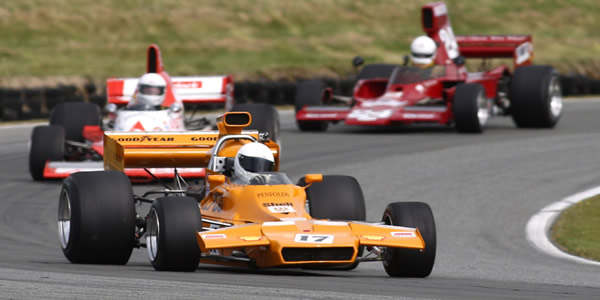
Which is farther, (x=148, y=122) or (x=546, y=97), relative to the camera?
(x=546, y=97)

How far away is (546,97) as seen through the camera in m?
23.0

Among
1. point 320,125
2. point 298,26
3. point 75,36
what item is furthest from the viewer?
point 298,26

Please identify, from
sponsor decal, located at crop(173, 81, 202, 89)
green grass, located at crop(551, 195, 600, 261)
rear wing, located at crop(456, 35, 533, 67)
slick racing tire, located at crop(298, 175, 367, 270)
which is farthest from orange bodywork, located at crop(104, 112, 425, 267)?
rear wing, located at crop(456, 35, 533, 67)

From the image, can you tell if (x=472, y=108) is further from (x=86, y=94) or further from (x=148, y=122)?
(x=86, y=94)

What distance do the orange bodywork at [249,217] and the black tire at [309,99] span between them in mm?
10564

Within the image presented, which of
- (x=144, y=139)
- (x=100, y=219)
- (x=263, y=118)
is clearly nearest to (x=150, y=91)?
(x=263, y=118)

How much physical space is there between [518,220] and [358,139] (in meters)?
7.63

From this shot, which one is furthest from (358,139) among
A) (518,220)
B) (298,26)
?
(298,26)

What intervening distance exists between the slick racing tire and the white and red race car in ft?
16.5

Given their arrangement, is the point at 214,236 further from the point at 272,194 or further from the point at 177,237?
the point at 272,194

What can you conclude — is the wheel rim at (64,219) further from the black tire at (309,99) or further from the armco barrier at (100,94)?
the armco barrier at (100,94)

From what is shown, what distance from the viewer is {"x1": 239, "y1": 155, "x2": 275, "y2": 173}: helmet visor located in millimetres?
10430

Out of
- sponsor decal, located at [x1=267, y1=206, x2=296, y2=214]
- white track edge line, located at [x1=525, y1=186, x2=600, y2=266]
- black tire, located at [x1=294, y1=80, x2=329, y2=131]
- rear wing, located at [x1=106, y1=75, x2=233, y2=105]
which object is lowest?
black tire, located at [x1=294, y1=80, x2=329, y2=131]

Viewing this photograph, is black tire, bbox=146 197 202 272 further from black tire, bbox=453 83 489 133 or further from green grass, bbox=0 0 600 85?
green grass, bbox=0 0 600 85
